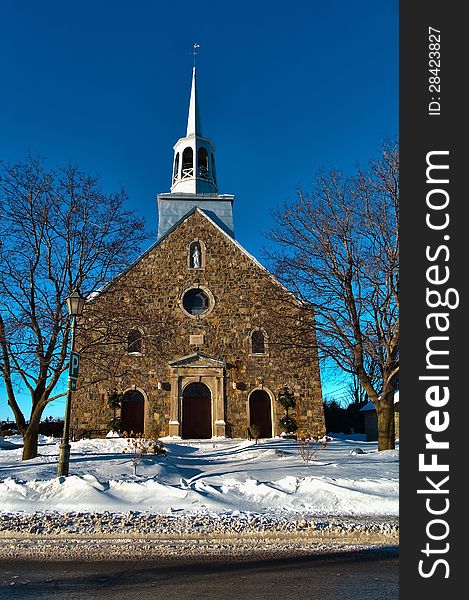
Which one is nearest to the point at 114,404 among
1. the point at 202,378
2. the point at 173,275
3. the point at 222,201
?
the point at 202,378

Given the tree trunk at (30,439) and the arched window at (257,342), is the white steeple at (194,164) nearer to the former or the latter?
the arched window at (257,342)

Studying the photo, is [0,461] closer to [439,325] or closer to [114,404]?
[114,404]

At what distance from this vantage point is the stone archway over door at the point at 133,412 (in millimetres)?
21406

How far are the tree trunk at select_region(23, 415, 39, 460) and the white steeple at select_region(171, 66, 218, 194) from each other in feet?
62.7

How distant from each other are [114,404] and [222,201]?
1400 centimetres

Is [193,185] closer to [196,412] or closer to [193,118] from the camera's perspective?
[193,118]

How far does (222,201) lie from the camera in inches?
1151

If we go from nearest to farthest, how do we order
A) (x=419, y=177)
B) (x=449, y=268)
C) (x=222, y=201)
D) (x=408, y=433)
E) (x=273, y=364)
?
(x=408, y=433) → (x=449, y=268) → (x=419, y=177) → (x=273, y=364) → (x=222, y=201)

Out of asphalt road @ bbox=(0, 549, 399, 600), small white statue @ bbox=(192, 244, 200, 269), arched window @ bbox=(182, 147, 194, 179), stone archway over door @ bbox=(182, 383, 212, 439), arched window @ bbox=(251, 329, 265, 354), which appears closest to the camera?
asphalt road @ bbox=(0, 549, 399, 600)

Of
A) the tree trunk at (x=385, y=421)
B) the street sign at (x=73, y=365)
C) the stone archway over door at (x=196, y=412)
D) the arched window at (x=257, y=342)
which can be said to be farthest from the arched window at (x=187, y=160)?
the street sign at (x=73, y=365)

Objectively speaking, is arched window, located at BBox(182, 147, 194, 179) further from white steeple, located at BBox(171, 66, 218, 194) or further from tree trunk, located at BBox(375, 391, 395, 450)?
tree trunk, located at BBox(375, 391, 395, 450)

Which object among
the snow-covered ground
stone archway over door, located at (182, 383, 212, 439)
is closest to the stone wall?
stone archway over door, located at (182, 383, 212, 439)

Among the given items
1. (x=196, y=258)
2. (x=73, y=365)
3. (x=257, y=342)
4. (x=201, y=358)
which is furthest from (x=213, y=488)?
(x=196, y=258)

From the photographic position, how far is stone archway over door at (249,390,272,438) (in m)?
21.9
